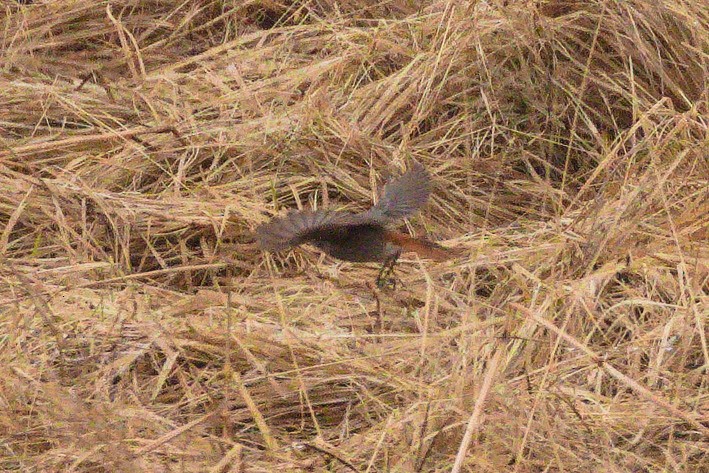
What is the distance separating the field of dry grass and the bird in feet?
0.31

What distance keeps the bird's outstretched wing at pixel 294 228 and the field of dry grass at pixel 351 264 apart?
0.14 meters

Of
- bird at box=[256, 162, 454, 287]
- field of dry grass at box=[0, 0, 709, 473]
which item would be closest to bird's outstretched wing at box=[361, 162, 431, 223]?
bird at box=[256, 162, 454, 287]

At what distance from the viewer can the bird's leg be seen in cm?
241

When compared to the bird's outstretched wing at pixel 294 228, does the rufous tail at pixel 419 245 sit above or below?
below

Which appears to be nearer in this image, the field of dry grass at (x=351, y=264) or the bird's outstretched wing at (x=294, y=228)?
the field of dry grass at (x=351, y=264)

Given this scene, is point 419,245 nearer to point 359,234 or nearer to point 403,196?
point 359,234

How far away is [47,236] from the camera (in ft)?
8.38

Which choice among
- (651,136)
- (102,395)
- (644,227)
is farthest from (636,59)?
(102,395)

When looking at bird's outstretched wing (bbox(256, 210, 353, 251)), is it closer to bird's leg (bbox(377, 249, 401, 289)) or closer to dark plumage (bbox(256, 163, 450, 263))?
dark plumage (bbox(256, 163, 450, 263))

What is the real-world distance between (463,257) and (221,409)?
91 cm

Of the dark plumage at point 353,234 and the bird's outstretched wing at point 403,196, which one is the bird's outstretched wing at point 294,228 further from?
the bird's outstretched wing at point 403,196

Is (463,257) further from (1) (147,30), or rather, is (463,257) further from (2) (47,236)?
(1) (147,30)

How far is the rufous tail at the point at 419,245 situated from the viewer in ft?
7.59

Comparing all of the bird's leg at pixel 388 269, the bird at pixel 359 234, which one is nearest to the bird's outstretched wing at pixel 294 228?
the bird at pixel 359 234
